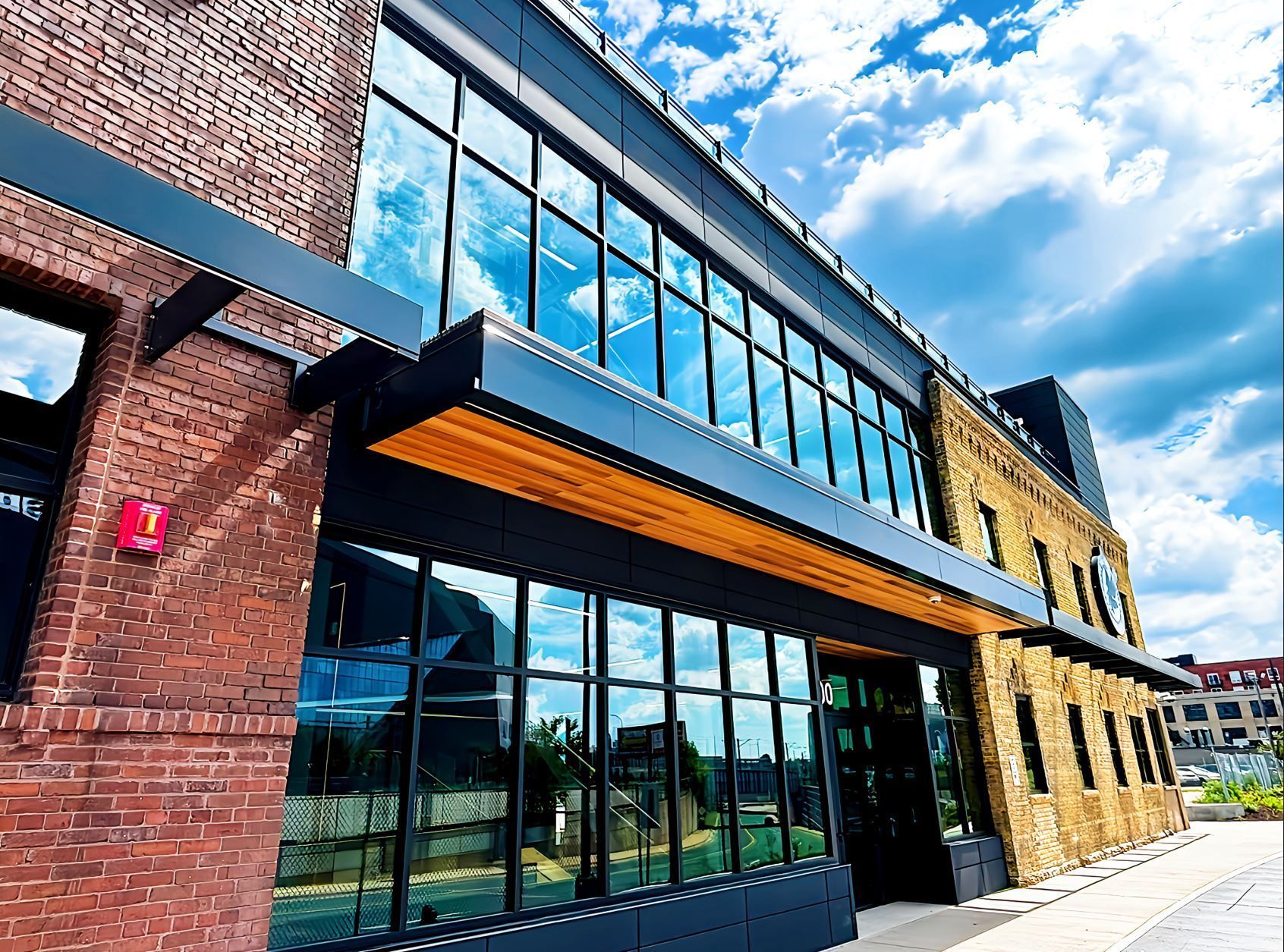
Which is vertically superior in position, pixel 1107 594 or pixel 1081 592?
pixel 1107 594

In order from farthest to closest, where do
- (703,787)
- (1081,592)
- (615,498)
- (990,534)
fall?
1. (1081,592)
2. (990,534)
3. (703,787)
4. (615,498)

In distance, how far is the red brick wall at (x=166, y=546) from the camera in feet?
12.4

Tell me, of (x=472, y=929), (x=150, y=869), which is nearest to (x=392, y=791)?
(x=472, y=929)

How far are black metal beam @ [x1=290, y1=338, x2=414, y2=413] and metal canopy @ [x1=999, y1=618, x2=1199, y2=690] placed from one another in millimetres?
11626

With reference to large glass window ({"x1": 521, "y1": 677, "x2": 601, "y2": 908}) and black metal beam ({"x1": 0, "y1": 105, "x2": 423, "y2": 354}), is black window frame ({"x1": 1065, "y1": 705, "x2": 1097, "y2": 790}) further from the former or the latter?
black metal beam ({"x1": 0, "y1": 105, "x2": 423, "y2": 354})

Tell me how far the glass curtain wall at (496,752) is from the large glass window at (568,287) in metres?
2.40

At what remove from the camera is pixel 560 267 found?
7668 millimetres

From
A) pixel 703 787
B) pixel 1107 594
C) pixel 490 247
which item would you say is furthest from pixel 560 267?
pixel 1107 594

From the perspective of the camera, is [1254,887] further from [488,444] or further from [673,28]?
[673,28]

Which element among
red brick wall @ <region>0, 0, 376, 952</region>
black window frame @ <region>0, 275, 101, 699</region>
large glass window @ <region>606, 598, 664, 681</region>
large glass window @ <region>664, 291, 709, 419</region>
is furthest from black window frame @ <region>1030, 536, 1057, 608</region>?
black window frame @ <region>0, 275, 101, 699</region>

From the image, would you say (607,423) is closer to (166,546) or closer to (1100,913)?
(166,546)

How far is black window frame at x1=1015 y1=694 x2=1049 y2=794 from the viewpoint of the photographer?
14.0 m

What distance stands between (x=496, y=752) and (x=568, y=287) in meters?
4.35

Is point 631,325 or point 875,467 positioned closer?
point 631,325
